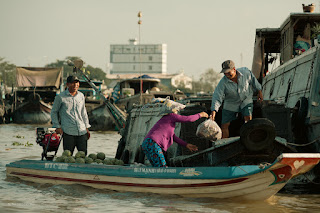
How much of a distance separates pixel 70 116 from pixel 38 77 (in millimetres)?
29776

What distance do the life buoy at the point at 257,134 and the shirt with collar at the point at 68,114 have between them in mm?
3167

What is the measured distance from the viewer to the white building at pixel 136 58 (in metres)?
171

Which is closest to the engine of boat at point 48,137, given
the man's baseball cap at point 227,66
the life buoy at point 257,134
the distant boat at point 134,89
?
the man's baseball cap at point 227,66

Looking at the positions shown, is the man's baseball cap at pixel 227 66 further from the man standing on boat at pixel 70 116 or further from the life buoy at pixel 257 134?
the man standing on boat at pixel 70 116

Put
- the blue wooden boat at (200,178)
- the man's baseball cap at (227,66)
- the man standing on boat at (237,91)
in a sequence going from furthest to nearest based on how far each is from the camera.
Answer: the man standing on boat at (237,91)
the man's baseball cap at (227,66)
the blue wooden boat at (200,178)

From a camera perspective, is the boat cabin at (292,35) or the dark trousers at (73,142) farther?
the boat cabin at (292,35)

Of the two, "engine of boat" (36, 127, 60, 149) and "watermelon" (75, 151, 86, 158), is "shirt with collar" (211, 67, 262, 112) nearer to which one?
"watermelon" (75, 151, 86, 158)

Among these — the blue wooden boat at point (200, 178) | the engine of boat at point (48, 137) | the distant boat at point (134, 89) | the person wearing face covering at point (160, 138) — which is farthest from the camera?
the distant boat at point (134, 89)

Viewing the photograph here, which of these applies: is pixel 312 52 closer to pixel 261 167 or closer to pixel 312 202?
pixel 312 202

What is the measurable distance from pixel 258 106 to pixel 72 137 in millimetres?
3478

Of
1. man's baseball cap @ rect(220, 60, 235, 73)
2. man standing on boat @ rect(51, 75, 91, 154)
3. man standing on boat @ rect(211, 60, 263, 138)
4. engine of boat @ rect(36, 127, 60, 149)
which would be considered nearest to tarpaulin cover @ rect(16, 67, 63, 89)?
engine of boat @ rect(36, 127, 60, 149)

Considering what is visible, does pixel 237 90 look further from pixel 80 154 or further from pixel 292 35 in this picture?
pixel 292 35

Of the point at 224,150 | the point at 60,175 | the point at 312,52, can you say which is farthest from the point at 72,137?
the point at 312,52

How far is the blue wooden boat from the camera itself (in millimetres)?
6938
